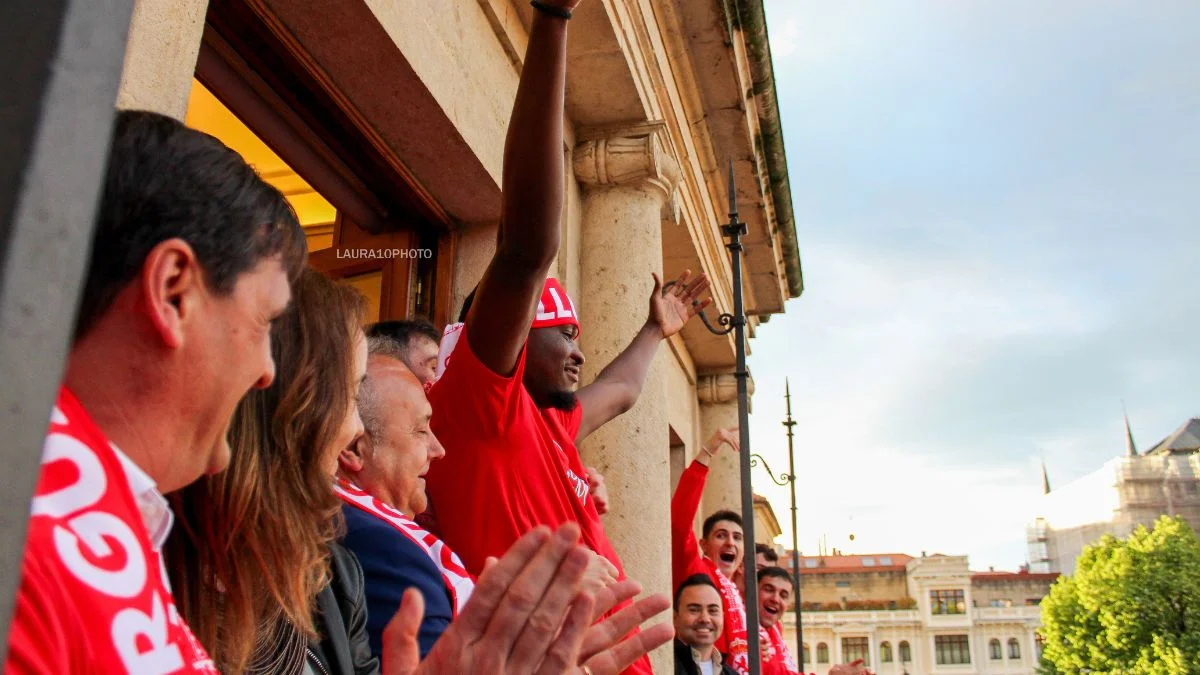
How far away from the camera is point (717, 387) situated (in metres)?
10.2

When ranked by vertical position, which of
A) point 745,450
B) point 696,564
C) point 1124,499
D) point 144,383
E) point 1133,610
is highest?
point 1124,499

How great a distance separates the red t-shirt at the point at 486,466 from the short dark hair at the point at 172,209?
1.32 metres

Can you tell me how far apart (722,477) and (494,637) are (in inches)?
335

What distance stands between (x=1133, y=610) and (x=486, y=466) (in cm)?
3921

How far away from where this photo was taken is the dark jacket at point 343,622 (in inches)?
62.2

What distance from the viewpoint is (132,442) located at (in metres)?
0.97

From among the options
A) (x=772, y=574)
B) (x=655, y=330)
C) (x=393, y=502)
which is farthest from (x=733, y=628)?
(x=393, y=502)

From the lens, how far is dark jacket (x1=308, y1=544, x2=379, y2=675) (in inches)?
62.2

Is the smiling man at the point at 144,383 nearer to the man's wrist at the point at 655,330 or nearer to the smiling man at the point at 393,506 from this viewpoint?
the smiling man at the point at 393,506

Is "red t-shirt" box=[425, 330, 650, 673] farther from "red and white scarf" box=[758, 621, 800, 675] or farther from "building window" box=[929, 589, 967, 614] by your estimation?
"building window" box=[929, 589, 967, 614]

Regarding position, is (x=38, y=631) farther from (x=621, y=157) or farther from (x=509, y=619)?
(x=621, y=157)

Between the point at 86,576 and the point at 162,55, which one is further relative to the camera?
the point at 162,55

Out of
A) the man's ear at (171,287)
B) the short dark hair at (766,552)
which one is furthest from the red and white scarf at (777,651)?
the man's ear at (171,287)

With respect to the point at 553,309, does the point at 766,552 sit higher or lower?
lower
